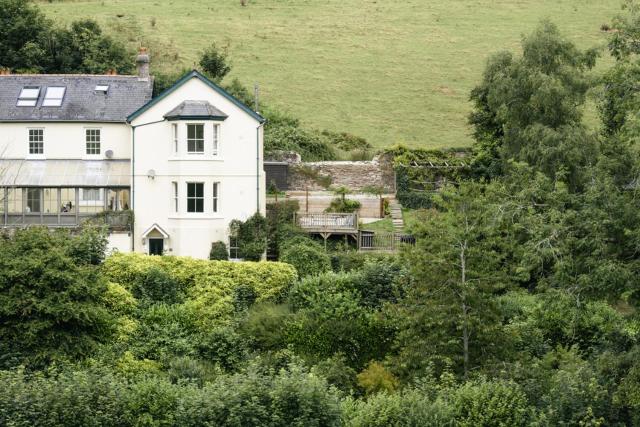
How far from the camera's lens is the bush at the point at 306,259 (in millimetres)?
44469

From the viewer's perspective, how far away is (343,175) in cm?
5950

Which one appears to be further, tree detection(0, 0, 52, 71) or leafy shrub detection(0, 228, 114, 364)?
tree detection(0, 0, 52, 71)

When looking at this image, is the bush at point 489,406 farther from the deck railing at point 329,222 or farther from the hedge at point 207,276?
the deck railing at point 329,222

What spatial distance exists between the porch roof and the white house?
42 millimetres

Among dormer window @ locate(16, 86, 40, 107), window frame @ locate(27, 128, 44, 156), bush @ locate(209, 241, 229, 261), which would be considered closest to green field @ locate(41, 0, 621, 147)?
dormer window @ locate(16, 86, 40, 107)

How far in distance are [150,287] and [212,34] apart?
4579cm

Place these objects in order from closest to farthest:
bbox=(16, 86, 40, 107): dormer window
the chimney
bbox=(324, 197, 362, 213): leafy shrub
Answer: bbox=(16, 86, 40, 107): dormer window
bbox=(324, 197, 362, 213): leafy shrub
the chimney

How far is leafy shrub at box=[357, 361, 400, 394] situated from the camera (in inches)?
1417

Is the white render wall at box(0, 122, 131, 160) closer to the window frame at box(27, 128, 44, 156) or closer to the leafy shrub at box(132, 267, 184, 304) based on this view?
the window frame at box(27, 128, 44, 156)

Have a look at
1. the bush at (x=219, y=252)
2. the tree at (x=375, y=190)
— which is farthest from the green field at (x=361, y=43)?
the bush at (x=219, y=252)

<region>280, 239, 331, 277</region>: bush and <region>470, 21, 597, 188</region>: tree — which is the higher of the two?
<region>470, 21, 597, 188</region>: tree

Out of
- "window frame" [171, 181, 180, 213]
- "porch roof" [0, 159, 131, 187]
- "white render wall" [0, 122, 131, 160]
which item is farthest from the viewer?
"white render wall" [0, 122, 131, 160]

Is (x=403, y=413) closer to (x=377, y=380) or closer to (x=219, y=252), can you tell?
(x=377, y=380)

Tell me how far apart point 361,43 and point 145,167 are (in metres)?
39.6
